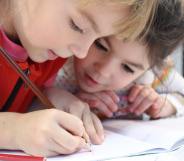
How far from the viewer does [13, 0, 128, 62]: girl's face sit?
1.76 ft

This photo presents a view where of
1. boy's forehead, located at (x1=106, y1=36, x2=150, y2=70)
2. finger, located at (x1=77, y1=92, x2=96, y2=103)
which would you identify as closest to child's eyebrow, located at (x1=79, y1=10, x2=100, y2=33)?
boy's forehead, located at (x1=106, y1=36, x2=150, y2=70)

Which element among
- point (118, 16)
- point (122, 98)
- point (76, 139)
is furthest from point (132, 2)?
point (122, 98)

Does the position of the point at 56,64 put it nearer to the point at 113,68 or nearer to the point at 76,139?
the point at 113,68

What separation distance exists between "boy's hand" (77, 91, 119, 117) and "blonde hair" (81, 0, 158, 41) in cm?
17

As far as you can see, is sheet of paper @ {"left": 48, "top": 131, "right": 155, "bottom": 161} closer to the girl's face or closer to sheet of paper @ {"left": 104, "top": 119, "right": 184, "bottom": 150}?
sheet of paper @ {"left": 104, "top": 119, "right": 184, "bottom": 150}

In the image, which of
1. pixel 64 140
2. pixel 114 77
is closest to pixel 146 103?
pixel 114 77

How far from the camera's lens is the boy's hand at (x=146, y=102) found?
0.78m

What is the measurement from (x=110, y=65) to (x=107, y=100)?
9 centimetres

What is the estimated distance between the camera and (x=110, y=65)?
693 mm

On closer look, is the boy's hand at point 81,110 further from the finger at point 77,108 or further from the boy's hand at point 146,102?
the boy's hand at point 146,102

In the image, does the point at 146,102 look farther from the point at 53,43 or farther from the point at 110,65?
the point at 53,43

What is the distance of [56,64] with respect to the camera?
739 mm

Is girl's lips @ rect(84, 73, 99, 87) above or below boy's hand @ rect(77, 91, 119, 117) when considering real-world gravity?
above

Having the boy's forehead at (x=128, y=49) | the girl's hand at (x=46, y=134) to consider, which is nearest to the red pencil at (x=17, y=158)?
the girl's hand at (x=46, y=134)
